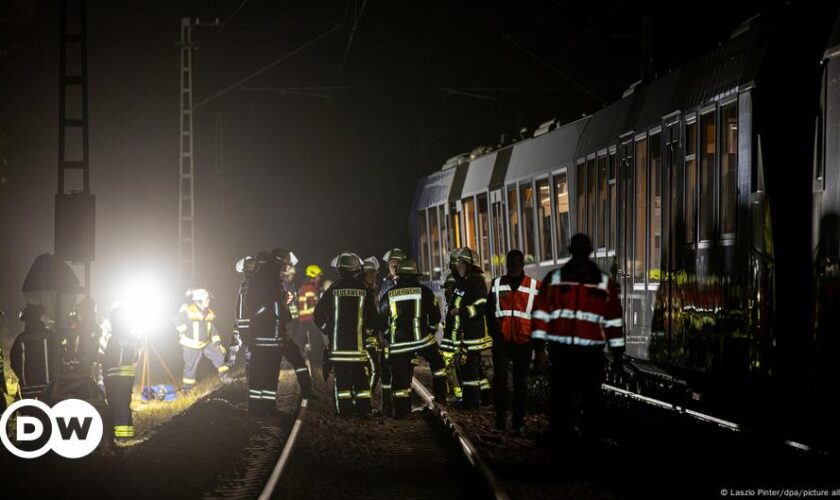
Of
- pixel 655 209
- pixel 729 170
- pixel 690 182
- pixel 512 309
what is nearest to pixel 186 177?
pixel 655 209

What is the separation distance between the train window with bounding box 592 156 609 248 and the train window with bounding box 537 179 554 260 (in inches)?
87.8

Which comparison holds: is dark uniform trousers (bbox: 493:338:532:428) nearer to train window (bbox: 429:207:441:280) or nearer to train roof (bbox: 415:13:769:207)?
train roof (bbox: 415:13:769:207)

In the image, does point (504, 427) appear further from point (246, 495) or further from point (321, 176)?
point (321, 176)

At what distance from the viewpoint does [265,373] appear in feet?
49.4

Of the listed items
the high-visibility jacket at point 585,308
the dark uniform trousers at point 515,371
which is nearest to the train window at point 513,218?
the dark uniform trousers at point 515,371

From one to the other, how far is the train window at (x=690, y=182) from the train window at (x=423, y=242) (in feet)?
48.9

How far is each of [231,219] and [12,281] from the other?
312 inches

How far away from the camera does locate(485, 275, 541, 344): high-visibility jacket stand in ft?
40.0

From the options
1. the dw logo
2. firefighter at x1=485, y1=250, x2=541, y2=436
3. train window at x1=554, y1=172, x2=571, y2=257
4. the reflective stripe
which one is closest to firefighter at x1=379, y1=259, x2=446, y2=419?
firefighter at x1=485, y1=250, x2=541, y2=436

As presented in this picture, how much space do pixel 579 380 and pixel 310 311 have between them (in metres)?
13.2

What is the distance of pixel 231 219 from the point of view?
4634 cm

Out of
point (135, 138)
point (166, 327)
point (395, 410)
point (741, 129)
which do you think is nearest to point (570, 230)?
point (395, 410)

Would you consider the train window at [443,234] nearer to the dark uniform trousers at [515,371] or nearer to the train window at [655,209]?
the train window at [655,209]

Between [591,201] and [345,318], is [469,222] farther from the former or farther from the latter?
[345,318]
